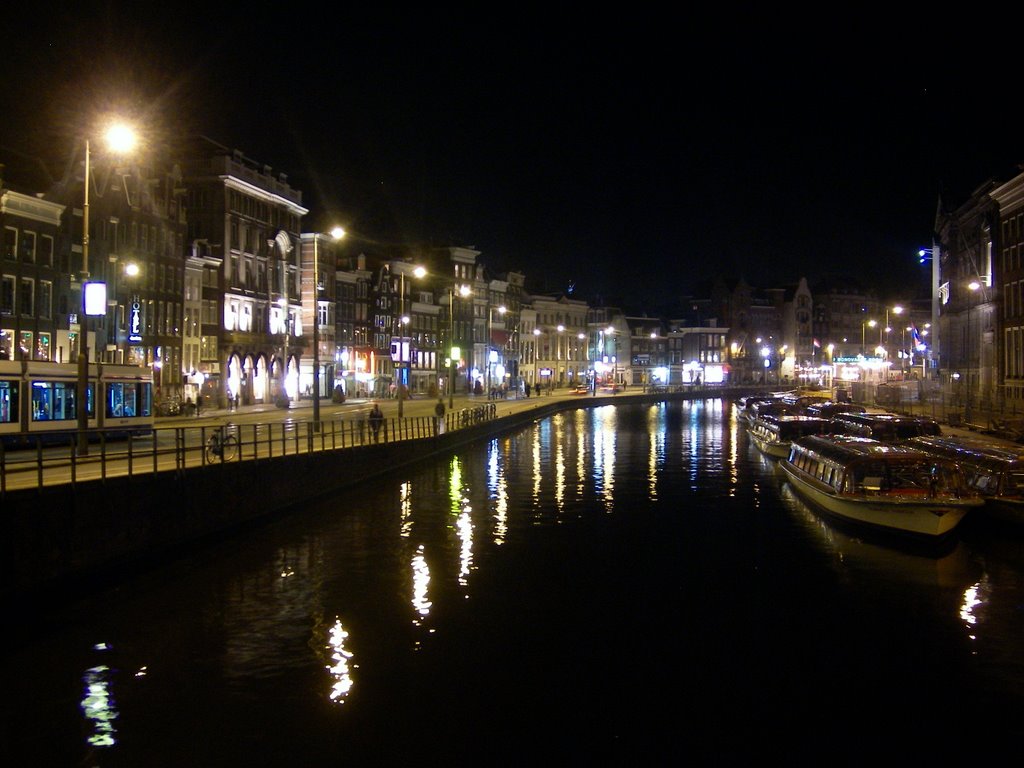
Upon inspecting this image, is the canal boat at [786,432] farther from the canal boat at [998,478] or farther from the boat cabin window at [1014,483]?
the boat cabin window at [1014,483]

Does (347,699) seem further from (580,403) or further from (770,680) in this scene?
(580,403)

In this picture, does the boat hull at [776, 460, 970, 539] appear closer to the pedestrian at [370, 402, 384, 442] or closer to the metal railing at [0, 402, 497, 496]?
the metal railing at [0, 402, 497, 496]

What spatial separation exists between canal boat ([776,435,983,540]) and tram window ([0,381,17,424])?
29624 mm

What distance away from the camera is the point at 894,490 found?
34938mm

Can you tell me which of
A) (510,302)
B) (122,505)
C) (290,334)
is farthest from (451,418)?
(510,302)

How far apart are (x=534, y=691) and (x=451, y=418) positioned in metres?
53.4

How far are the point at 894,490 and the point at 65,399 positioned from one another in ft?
105

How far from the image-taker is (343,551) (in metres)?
31.4

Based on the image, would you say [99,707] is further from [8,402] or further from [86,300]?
[8,402]

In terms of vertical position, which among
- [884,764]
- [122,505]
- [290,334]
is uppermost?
[290,334]

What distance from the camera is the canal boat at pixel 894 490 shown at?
32094 mm

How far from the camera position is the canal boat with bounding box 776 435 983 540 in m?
32.1

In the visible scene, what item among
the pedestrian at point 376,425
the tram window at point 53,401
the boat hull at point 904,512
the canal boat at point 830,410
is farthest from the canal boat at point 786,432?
the tram window at point 53,401

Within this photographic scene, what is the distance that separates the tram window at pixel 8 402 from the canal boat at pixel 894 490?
29624 millimetres
